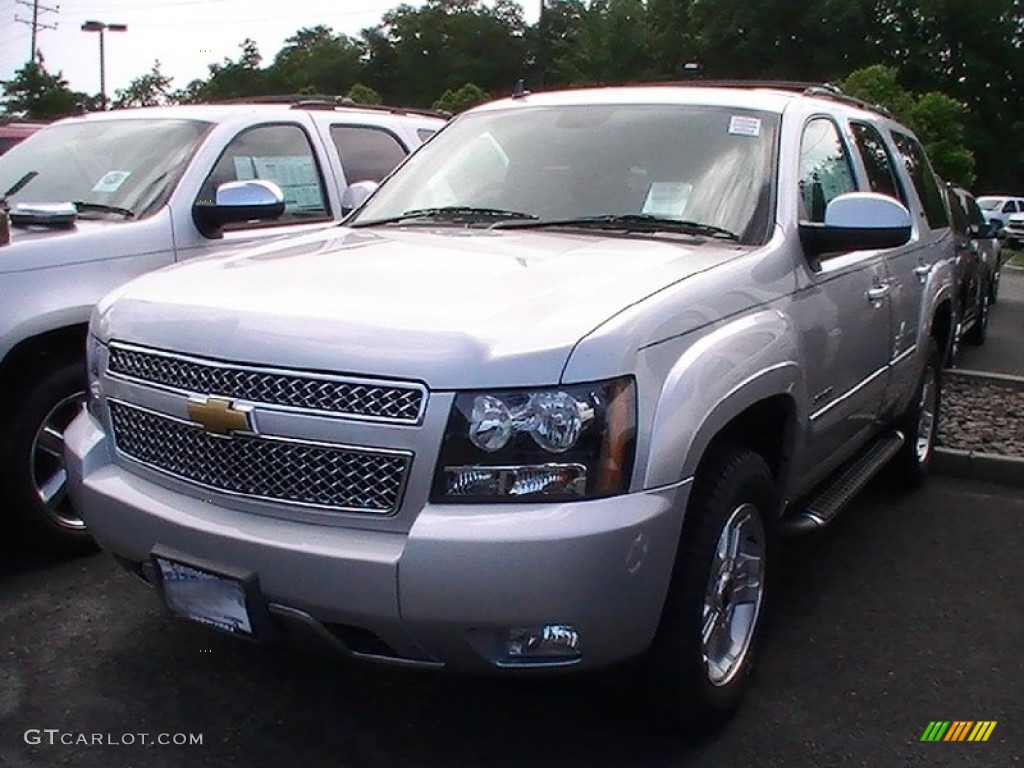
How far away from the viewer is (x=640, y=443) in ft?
8.96

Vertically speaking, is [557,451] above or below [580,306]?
below

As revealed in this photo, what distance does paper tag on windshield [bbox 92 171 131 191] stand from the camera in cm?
521

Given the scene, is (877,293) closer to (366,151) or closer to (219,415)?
(219,415)

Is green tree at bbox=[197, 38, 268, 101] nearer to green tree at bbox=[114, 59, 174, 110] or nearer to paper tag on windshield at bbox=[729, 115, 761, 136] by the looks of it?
green tree at bbox=[114, 59, 174, 110]

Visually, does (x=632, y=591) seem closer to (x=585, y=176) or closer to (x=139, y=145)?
(x=585, y=176)

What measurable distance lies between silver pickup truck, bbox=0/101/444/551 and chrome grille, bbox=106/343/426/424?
1450 mm

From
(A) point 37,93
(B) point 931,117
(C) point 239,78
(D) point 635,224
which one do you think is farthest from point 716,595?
(C) point 239,78

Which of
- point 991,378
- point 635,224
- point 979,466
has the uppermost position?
point 635,224

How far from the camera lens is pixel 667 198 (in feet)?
12.8

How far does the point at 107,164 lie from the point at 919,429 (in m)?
4.21

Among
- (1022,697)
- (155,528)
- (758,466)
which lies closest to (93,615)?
(155,528)

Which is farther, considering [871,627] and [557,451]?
[871,627]

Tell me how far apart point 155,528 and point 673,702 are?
4.84 ft

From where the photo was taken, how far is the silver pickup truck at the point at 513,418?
2.68 meters
